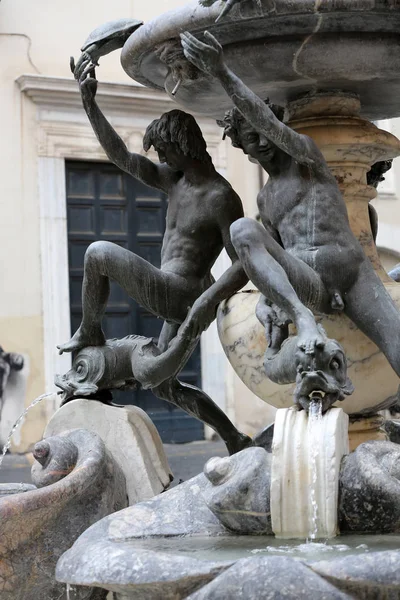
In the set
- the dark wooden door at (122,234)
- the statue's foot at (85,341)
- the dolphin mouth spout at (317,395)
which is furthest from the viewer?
the dark wooden door at (122,234)

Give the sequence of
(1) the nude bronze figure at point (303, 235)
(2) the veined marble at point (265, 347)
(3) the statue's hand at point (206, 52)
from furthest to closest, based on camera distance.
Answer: (2) the veined marble at point (265, 347)
(1) the nude bronze figure at point (303, 235)
(3) the statue's hand at point (206, 52)

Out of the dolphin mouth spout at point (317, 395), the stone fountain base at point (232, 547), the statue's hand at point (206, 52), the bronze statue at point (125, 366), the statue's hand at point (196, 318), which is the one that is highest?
the statue's hand at point (206, 52)

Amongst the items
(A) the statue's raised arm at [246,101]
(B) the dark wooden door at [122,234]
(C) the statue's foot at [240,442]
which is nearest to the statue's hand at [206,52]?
(A) the statue's raised arm at [246,101]

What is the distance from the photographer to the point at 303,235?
13.6ft

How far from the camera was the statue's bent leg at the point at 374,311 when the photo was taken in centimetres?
400

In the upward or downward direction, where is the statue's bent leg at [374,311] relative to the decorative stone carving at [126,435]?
upward

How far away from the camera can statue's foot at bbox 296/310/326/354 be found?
344cm

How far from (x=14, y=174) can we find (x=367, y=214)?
22.6 ft

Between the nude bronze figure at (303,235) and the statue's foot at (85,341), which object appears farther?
the statue's foot at (85,341)

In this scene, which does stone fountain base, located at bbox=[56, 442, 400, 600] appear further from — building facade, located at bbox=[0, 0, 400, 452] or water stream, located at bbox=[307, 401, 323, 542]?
building facade, located at bbox=[0, 0, 400, 452]

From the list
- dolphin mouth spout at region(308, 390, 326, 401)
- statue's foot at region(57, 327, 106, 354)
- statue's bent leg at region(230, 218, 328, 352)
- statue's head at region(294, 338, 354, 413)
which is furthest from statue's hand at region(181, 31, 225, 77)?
statue's foot at region(57, 327, 106, 354)

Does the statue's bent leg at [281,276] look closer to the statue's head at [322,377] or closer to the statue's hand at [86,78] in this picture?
the statue's head at [322,377]

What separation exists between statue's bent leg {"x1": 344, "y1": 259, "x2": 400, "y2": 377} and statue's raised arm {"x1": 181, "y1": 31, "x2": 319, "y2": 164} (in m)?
0.45

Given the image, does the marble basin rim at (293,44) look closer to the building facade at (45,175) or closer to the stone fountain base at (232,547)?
the stone fountain base at (232,547)
